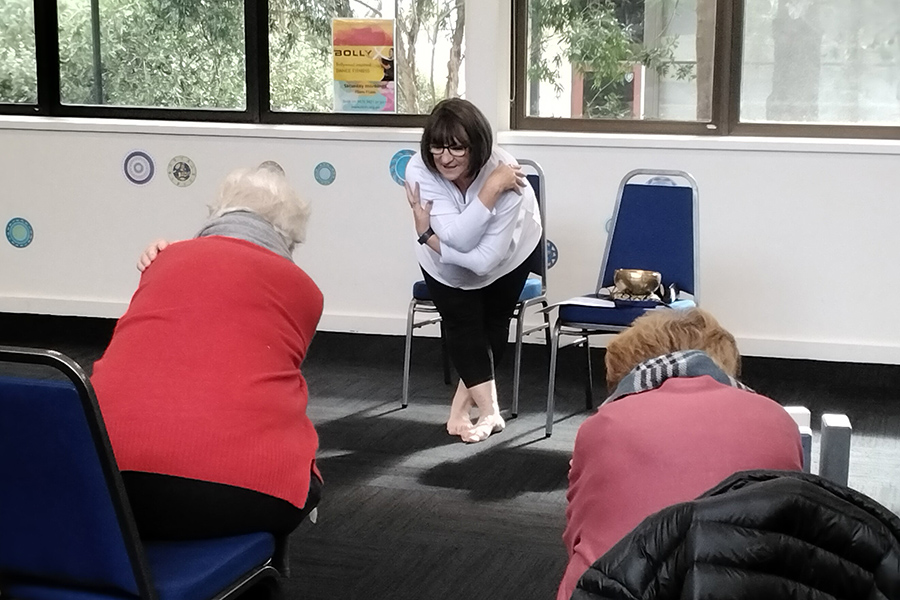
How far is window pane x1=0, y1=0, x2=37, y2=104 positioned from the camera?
530cm

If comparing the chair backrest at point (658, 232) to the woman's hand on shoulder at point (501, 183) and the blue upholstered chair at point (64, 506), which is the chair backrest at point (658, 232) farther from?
the blue upholstered chair at point (64, 506)

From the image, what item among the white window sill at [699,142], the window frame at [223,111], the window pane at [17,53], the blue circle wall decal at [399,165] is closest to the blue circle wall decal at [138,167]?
the window frame at [223,111]

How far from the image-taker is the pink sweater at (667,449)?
1.56 m

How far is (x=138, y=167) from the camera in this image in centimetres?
507

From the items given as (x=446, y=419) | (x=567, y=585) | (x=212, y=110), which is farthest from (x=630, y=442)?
(x=212, y=110)

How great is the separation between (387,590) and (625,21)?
2.92m

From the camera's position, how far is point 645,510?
1.59 meters

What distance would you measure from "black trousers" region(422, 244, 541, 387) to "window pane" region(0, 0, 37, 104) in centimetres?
261

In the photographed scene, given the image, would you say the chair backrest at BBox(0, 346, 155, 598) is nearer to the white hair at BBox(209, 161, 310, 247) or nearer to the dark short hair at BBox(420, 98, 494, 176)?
the white hair at BBox(209, 161, 310, 247)

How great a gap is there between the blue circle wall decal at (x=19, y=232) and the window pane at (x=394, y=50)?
1278 mm

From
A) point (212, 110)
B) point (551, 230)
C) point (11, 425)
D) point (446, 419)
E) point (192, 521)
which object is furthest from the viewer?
point (212, 110)

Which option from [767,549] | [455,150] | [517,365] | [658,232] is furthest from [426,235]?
[767,549]

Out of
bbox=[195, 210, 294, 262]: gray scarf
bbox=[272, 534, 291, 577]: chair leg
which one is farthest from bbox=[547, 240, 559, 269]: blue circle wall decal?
bbox=[272, 534, 291, 577]: chair leg

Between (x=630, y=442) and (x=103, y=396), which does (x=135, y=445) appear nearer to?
(x=103, y=396)
